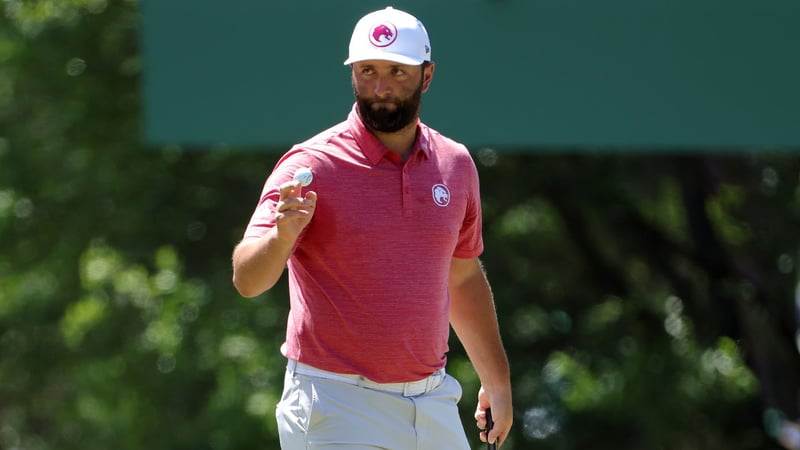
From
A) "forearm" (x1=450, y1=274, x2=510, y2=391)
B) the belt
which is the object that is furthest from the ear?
the belt

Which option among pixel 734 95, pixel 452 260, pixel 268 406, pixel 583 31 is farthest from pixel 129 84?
pixel 452 260

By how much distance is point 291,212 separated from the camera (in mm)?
3146

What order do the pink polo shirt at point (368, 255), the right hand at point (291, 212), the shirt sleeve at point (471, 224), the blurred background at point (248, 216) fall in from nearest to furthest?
1. the right hand at point (291, 212)
2. the pink polo shirt at point (368, 255)
3. the shirt sleeve at point (471, 224)
4. the blurred background at point (248, 216)

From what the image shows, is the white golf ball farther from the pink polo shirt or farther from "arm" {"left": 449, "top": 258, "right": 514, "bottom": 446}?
"arm" {"left": 449, "top": 258, "right": 514, "bottom": 446}

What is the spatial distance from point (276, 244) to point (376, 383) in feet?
1.74

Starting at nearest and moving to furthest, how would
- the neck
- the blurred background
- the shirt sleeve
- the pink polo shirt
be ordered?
the pink polo shirt, the neck, the shirt sleeve, the blurred background

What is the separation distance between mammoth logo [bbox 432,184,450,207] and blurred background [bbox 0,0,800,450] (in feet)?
15.0

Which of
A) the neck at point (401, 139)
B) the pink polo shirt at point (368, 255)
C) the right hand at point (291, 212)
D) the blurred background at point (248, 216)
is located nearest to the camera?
the right hand at point (291, 212)

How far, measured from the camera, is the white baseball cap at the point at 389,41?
3.43 metres

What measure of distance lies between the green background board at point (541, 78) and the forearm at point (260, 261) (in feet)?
15.1

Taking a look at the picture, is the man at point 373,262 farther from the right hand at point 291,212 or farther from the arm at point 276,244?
the right hand at point 291,212

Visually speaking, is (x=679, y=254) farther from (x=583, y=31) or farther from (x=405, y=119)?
(x=405, y=119)

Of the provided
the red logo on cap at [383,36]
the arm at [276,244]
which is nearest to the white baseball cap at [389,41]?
the red logo on cap at [383,36]

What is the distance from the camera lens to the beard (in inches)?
137
